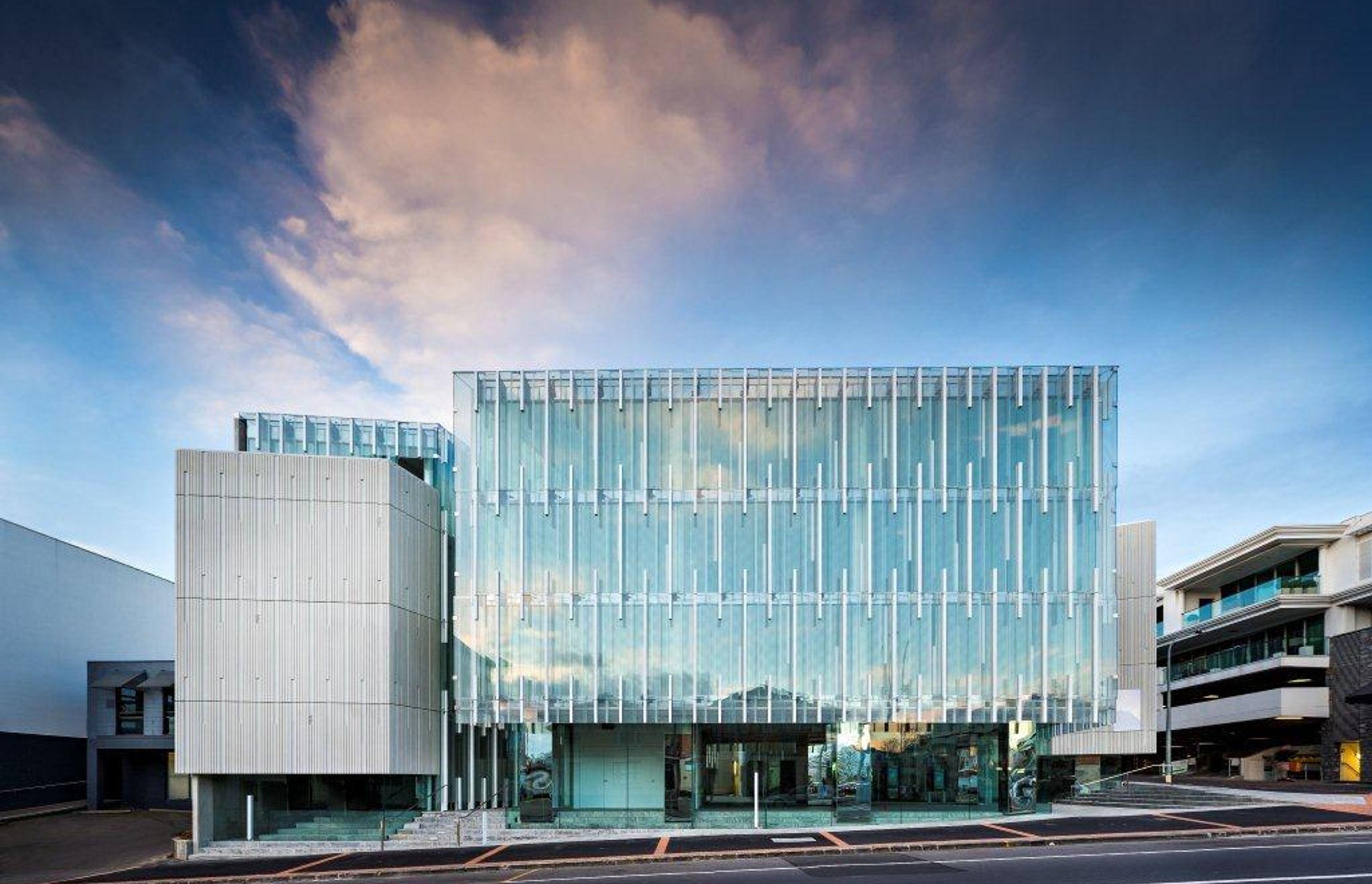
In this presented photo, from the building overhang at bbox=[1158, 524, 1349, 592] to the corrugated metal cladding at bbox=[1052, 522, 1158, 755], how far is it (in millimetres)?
10259

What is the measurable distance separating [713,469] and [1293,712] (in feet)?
114

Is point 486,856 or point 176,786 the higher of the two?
point 486,856

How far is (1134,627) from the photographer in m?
42.6

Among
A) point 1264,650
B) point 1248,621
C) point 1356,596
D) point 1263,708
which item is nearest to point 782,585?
point 1356,596

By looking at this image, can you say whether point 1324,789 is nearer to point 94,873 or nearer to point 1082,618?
point 1082,618

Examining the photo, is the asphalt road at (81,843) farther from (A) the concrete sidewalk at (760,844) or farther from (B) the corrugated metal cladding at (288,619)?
(B) the corrugated metal cladding at (288,619)

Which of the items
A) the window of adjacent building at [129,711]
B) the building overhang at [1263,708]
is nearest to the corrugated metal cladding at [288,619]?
the window of adjacent building at [129,711]

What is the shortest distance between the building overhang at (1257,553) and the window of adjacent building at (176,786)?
55268 millimetres

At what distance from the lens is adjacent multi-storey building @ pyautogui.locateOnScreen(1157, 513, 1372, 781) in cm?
4403

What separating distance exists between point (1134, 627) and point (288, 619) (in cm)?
3582

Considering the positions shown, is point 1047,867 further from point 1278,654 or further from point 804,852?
point 1278,654

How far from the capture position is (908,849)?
24.3 metres

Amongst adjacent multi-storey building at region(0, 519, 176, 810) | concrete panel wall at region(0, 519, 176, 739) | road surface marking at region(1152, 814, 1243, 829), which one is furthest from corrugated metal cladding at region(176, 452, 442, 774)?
road surface marking at region(1152, 814, 1243, 829)

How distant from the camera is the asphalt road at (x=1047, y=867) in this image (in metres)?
18.9
